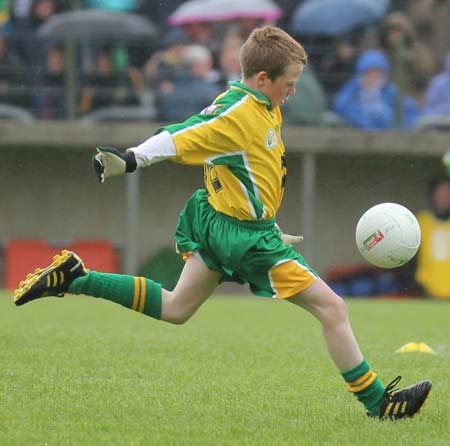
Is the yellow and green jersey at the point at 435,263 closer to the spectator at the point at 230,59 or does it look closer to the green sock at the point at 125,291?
the spectator at the point at 230,59

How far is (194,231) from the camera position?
5828 mm

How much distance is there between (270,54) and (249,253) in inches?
37.1

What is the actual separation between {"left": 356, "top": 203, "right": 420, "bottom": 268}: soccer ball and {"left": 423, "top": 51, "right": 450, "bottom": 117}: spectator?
9.96 m

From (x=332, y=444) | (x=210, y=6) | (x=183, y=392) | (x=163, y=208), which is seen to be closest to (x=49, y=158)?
(x=163, y=208)

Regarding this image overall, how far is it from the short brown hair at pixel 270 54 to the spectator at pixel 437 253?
1101cm

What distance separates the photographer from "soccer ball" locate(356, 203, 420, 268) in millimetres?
5902

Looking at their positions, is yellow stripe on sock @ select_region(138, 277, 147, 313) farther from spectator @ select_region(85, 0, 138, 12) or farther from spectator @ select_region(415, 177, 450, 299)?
spectator @ select_region(415, 177, 450, 299)

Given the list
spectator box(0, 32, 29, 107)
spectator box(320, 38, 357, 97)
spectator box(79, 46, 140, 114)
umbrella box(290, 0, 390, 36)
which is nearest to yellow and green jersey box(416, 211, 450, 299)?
spectator box(320, 38, 357, 97)

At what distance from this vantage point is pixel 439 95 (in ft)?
51.9

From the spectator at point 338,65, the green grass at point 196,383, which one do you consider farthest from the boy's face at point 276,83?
Result: the spectator at point 338,65

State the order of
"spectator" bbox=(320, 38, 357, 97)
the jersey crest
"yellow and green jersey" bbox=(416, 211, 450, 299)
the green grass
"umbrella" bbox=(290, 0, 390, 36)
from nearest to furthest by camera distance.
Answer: the green grass
the jersey crest
"umbrella" bbox=(290, 0, 390, 36)
"spectator" bbox=(320, 38, 357, 97)
"yellow and green jersey" bbox=(416, 211, 450, 299)

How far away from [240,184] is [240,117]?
340 mm

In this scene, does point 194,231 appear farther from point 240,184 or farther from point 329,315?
point 329,315

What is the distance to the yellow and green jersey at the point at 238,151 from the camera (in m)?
5.40
